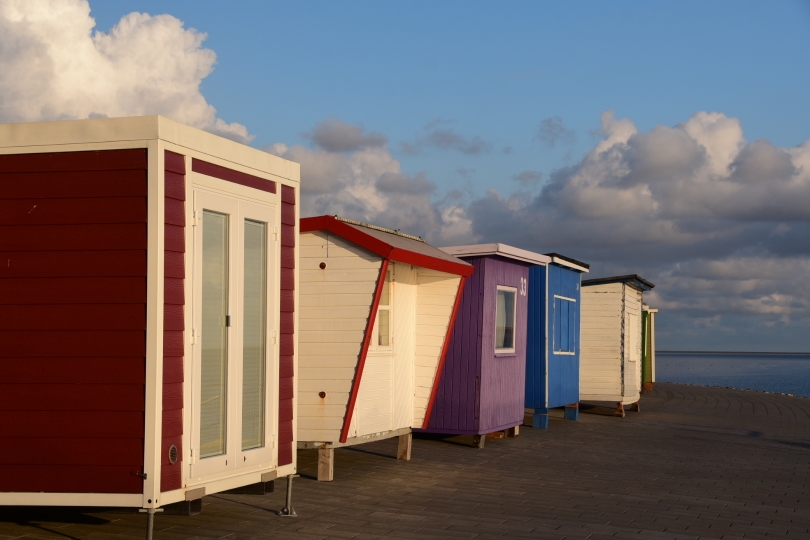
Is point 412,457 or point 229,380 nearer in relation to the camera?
point 229,380

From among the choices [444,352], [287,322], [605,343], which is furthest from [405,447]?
[605,343]

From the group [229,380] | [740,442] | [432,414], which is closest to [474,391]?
[432,414]

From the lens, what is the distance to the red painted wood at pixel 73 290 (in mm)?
6859

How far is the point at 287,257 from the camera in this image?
27.8 feet

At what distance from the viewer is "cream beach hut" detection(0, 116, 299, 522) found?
268 inches

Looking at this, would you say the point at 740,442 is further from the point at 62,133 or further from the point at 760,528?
the point at 62,133

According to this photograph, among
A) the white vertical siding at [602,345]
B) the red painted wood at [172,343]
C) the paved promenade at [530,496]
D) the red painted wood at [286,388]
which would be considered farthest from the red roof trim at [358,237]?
the white vertical siding at [602,345]

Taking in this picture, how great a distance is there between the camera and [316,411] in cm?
1026

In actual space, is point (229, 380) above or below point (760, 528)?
above

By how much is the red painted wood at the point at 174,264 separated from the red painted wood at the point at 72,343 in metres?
0.47

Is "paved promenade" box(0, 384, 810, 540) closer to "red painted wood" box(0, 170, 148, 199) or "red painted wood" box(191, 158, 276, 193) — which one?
"red painted wood" box(0, 170, 148, 199)

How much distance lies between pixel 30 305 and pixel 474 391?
7.53 meters

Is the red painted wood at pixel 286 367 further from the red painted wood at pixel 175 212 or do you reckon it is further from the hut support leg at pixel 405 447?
the hut support leg at pixel 405 447

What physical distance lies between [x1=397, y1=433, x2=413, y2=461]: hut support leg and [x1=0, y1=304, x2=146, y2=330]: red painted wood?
19.4 feet
